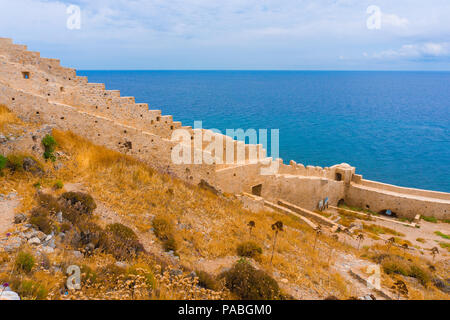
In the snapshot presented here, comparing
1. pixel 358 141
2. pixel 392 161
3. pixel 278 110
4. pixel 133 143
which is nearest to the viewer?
pixel 133 143

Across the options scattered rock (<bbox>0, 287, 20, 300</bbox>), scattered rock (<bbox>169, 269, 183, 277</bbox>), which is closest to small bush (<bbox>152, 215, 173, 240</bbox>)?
scattered rock (<bbox>169, 269, 183, 277</bbox>)

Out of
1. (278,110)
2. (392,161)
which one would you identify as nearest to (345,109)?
(278,110)

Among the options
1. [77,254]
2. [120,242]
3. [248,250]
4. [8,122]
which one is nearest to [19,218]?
[77,254]

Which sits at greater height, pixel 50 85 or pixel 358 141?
pixel 50 85

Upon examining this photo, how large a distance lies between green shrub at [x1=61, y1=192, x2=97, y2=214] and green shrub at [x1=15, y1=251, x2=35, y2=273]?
3.37 metres

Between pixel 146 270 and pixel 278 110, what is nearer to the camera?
pixel 146 270

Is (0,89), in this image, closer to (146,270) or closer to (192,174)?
(192,174)

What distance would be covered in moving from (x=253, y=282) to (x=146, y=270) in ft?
9.43

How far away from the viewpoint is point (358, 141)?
190ft

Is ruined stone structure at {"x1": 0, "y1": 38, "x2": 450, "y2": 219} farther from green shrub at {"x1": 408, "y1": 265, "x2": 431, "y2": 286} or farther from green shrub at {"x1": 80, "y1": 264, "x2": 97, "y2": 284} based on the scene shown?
green shrub at {"x1": 408, "y1": 265, "x2": 431, "y2": 286}

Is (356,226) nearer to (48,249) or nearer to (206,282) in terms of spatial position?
(206,282)

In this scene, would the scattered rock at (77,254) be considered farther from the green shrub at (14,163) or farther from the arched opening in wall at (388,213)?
the arched opening in wall at (388,213)

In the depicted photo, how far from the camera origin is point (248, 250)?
1030 centimetres
